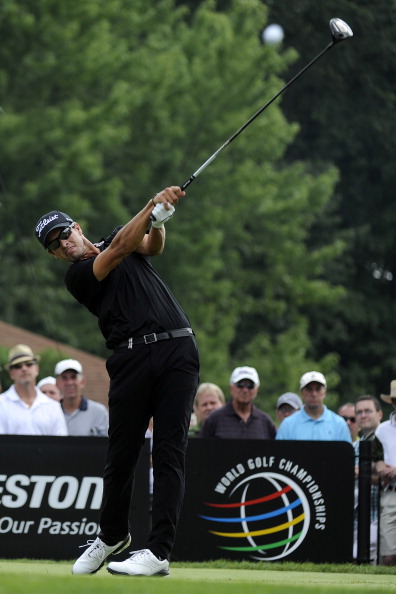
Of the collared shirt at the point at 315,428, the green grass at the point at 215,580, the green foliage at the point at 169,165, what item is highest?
the green foliage at the point at 169,165

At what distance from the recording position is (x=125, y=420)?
25.6ft

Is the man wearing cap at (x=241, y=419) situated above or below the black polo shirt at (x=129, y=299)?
above

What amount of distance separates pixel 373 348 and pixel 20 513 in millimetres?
29779

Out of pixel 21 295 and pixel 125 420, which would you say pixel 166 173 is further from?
pixel 125 420

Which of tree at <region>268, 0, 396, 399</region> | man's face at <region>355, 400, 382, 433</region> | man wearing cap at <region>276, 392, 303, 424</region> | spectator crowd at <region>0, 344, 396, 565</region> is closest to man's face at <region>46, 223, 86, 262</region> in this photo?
spectator crowd at <region>0, 344, 396, 565</region>

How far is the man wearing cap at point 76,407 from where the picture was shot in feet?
41.1

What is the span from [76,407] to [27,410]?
3.02 ft

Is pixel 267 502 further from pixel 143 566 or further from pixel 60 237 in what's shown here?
pixel 60 237

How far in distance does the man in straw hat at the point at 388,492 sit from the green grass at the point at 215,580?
452 millimetres

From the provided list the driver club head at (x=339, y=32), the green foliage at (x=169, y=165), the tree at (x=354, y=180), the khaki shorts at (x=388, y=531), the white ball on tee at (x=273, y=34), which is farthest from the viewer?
the tree at (x=354, y=180)

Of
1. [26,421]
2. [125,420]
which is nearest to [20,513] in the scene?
[26,421]

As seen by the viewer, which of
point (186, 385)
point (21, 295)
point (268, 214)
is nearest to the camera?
point (186, 385)

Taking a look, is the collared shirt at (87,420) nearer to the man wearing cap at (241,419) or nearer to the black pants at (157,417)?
the man wearing cap at (241,419)

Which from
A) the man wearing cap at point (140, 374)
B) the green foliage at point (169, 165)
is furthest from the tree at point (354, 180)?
the man wearing cap at point (140, 374)
